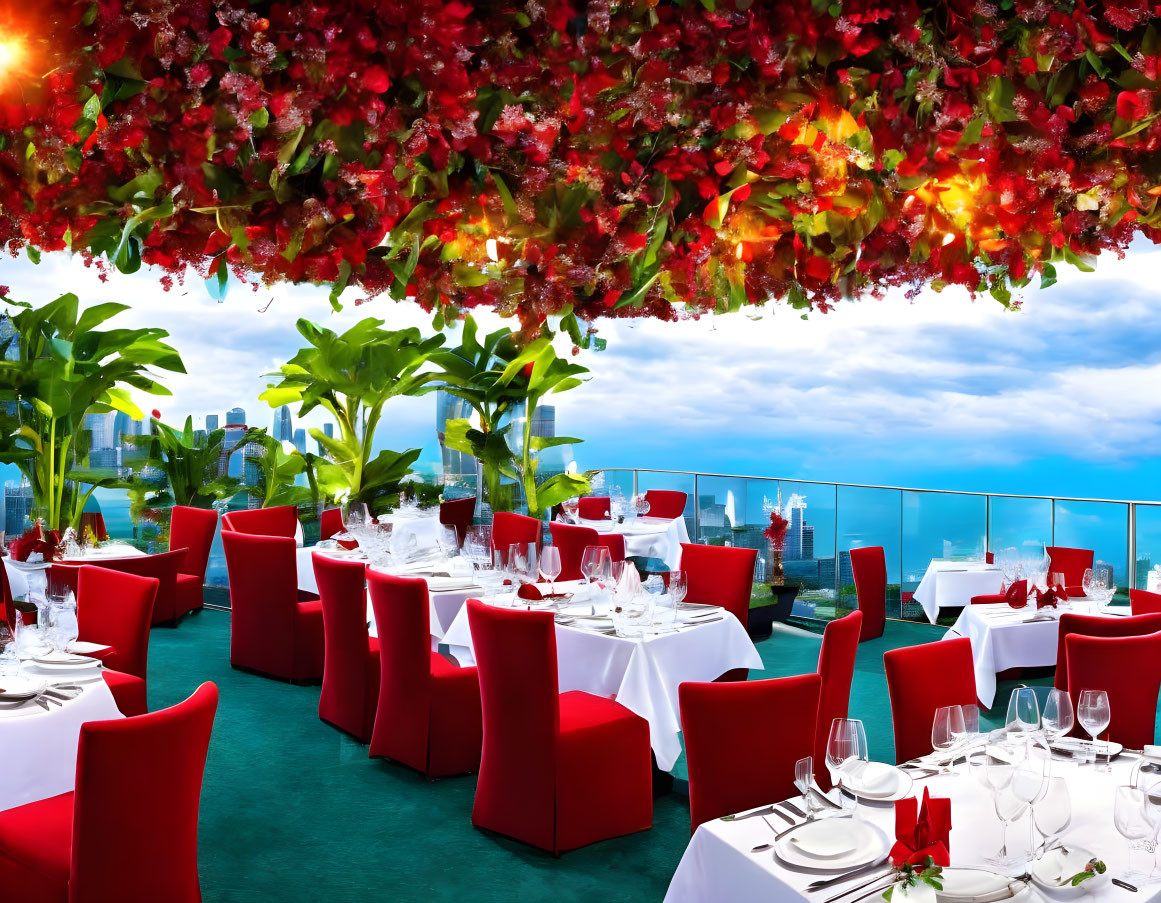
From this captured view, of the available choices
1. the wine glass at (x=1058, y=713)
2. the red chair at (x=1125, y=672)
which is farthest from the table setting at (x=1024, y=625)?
the wine glass at (x=1058, y=713)

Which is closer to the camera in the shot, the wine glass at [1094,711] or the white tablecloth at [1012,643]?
the wine glass at [1094,711]

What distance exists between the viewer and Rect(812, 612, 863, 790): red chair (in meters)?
3.48

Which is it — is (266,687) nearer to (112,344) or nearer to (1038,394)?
(112,344)

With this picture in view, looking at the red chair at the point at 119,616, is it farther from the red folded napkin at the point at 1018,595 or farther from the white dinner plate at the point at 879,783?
the red folded napkin at the point at 1018,595

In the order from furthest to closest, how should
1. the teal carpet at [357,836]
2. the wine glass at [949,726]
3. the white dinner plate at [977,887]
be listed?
the teal carpet at [357,836] < the wine glass at [949,726] < the white dinner plate at [977,887]

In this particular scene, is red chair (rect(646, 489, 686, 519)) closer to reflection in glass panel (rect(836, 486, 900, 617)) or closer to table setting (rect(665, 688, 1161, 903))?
reflection in glass panel (rect(836, 486, 900, 617))

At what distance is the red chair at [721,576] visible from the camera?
5.14 m

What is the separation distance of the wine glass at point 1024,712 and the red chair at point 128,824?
2.15m

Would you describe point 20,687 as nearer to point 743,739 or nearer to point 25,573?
point 743,739

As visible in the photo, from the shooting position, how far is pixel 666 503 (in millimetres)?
9352

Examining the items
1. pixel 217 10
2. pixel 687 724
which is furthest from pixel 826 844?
pixel 217 10

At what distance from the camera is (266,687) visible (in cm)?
584

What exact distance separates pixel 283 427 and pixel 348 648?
404 cm

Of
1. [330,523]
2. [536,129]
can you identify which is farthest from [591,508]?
[536,129]
